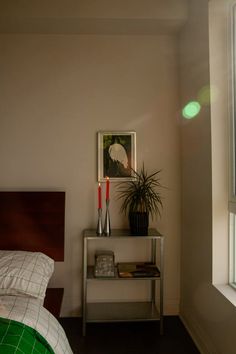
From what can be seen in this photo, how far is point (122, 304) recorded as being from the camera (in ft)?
8.18

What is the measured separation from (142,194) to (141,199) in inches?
1.7

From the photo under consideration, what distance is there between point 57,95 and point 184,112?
1.16 m

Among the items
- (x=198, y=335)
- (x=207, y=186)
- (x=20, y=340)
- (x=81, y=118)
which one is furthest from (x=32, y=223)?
(x=198, y=335)

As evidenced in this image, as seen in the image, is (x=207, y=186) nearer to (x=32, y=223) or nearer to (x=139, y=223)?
(x=139, y=223)

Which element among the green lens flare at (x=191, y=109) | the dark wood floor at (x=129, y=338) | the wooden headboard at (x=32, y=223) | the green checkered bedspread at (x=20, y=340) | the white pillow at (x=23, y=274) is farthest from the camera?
the wooden headboard at (x=32, y=223)

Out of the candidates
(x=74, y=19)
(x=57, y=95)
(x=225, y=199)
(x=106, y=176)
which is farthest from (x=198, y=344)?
(x=74, y=19)

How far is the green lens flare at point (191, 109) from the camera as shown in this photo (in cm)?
219

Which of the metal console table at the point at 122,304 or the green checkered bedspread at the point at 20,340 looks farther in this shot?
the metal console table at the point at 122,304

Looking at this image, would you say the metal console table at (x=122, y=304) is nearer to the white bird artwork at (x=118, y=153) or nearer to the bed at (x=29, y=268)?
the bed at (x=29, y=268)

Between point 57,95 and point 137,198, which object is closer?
point 137,198

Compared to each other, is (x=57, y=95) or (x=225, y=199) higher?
(x=57, y=95)

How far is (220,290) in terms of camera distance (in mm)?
1804

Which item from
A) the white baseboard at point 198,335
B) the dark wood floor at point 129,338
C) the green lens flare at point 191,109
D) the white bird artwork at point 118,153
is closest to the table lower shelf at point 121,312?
the dark wood floor at point 129,338

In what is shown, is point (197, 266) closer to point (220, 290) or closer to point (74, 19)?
point (220, 290)
